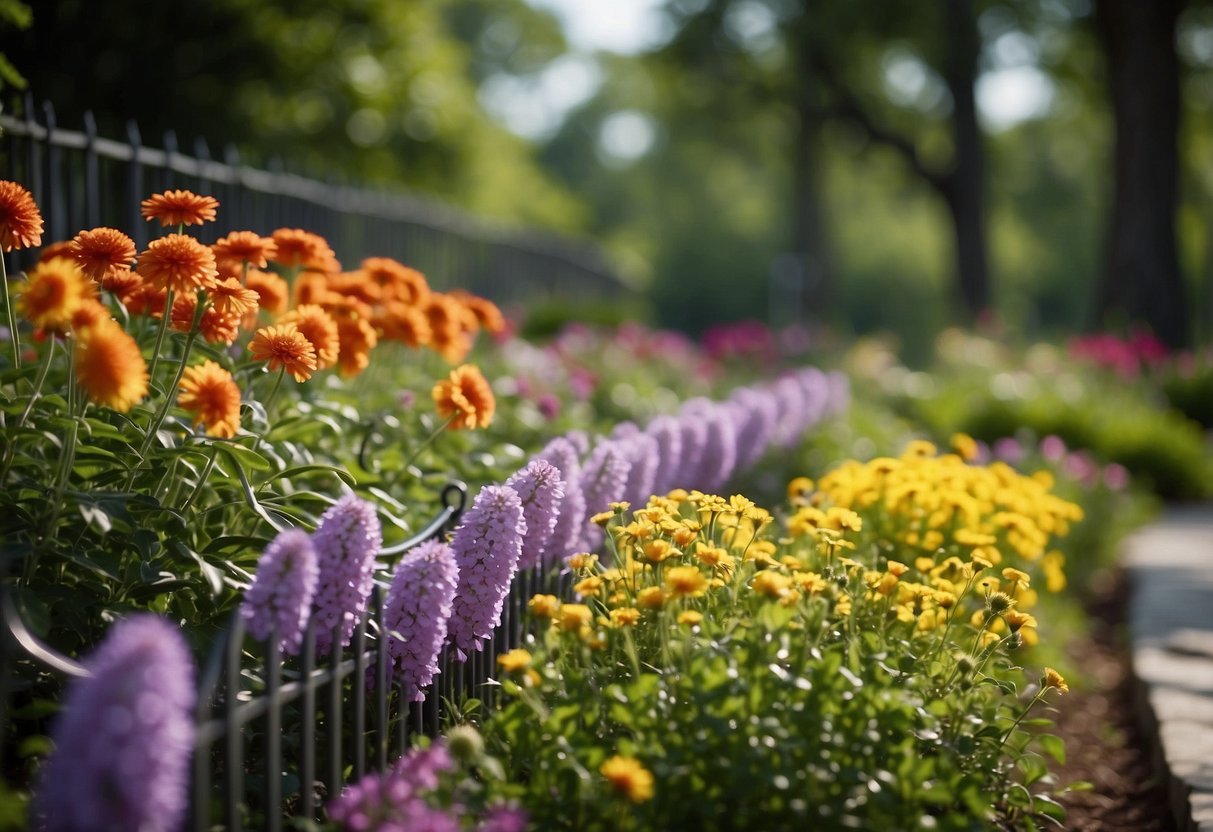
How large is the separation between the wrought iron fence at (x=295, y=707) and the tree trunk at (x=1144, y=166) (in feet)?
48.1

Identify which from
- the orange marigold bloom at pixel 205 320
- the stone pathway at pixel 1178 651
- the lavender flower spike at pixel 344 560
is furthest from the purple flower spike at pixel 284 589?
the stone pathway at pixel 1178 651

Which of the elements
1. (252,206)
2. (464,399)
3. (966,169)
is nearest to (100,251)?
Answer: (464,399)

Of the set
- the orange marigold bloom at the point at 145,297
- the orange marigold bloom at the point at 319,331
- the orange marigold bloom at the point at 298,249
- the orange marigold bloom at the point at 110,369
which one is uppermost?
the orange marigold bloom at the point at 298,249

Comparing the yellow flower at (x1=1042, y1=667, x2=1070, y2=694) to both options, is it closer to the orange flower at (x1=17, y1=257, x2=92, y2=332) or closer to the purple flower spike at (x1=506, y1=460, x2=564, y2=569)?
the purple flower spike at (x1=506, y1=460, x2=564, y2=569)

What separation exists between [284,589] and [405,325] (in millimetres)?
1902

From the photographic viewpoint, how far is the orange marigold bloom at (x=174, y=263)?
2.54m

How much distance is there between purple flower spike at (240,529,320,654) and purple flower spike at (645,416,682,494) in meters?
2.23

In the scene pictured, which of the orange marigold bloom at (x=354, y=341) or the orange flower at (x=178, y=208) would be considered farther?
the orange marigold bloom at (x=354, y=341)

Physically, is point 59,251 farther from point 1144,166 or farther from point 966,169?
point 966,169

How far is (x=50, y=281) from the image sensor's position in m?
2.18

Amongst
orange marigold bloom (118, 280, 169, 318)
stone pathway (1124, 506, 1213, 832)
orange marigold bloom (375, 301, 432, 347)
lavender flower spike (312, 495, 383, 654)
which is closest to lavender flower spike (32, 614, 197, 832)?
lavender flower spike (312, 495, 383, 654)

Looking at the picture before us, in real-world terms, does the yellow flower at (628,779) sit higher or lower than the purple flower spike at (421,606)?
lower

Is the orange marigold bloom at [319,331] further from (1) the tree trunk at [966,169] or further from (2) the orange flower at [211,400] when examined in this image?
(1) the tree trunk at [966,169]

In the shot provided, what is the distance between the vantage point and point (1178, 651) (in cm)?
514
